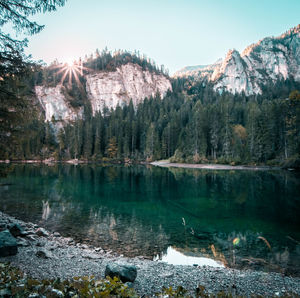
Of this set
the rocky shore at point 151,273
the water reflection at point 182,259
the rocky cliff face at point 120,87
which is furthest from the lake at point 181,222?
the rocky cliff face at point 120,87

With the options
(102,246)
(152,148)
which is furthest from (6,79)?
(152,148)

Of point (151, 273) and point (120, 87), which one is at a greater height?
point (120, 87)

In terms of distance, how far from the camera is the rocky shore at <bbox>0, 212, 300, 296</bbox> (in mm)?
6637

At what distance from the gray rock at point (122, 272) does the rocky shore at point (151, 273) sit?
0.89 feet

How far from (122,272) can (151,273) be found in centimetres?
193

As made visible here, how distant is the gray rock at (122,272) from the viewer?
255 inches

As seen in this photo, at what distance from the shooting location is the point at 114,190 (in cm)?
2894

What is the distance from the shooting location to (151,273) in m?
7.94

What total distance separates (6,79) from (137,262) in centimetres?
1137

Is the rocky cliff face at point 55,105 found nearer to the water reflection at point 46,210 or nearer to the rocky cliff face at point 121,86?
the rocky cliff face at point 121,86

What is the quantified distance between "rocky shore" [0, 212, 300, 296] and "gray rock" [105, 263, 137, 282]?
0.89 feet

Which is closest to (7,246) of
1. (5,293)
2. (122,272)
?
(122,272)

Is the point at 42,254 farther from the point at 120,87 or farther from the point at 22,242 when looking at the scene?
the point at 120,87

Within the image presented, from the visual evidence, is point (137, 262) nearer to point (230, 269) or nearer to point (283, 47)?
point (230, 269)
